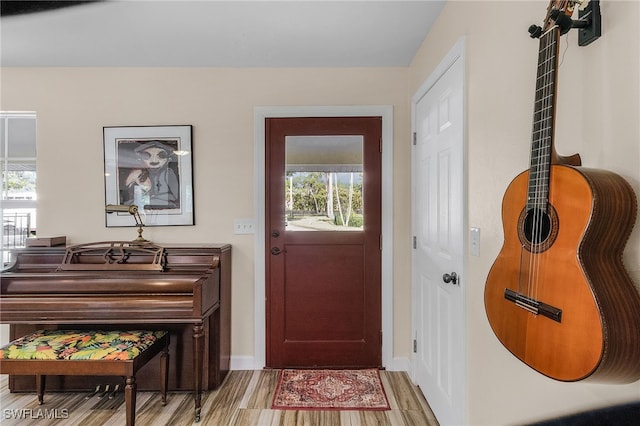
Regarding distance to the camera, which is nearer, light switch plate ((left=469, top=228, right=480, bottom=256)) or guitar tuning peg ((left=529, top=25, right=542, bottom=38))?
guitar tuning peg ((left=529, top=25, right=542, bottom=38))

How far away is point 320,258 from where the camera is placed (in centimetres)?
285

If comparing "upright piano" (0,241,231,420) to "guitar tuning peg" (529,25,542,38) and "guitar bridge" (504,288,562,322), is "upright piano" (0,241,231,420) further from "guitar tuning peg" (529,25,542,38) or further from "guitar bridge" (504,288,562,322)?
"guitar tuning peg" (529,25,542,38)

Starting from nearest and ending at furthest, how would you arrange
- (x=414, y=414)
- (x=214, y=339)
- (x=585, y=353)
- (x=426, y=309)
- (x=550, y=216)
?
1. (x=585, y=353)
2. (x=550, y=216)
3. (x=414, y=414)
4. (x=426, y=309)
5. (x=214, y=339)

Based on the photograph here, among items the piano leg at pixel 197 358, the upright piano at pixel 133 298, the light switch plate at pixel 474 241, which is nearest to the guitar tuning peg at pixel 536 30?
the light switch plate at pixel 474 241

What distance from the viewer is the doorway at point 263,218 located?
281cm

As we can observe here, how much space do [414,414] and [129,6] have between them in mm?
2903

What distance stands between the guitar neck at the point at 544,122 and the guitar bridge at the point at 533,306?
24 cm

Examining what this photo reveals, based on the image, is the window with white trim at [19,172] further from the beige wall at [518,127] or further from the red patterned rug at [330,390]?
the beige wall at [518,127]

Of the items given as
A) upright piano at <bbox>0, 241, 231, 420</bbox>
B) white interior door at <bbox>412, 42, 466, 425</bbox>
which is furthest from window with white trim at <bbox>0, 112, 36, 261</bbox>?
white interior door at <bbox>412, 42, 466, 425</bbox>

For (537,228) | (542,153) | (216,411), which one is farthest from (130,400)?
(542,153)

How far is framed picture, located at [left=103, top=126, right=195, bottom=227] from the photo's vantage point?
2.83 meters

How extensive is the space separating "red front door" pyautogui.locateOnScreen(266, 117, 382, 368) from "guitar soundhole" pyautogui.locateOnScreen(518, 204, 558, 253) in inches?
72.4

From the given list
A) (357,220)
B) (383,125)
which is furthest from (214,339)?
(383,125)

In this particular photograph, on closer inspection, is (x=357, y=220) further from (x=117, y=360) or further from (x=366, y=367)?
(x=117, y=360)
